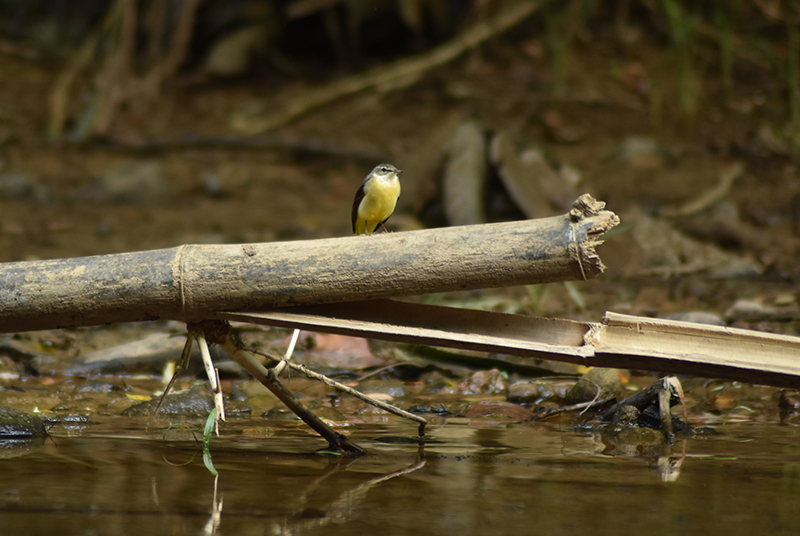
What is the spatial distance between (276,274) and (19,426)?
1.23 m

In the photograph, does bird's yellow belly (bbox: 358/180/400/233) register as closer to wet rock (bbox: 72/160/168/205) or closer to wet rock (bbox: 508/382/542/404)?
wet rock (bbox: 508/382/542/404)

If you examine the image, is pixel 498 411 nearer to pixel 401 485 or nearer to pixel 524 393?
pixel 524 393

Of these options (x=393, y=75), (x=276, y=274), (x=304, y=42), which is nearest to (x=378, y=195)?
(x=276, y=274)

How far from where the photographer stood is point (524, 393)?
362 centimetres

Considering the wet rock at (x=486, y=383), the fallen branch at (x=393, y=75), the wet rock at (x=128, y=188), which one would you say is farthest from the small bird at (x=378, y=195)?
the fallen branch at (x=393, y=75)

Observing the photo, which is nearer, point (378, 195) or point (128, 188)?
point (378, 195)

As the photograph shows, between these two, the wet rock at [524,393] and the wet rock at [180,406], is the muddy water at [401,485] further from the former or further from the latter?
the wet rock at [524,393]

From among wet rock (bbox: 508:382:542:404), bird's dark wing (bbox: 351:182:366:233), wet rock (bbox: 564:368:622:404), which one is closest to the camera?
wet rock (bbox: 564:368:622:404)

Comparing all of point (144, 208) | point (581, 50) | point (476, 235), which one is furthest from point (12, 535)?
point (581, 50)

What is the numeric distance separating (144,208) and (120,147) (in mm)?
1403

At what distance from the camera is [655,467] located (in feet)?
8.04

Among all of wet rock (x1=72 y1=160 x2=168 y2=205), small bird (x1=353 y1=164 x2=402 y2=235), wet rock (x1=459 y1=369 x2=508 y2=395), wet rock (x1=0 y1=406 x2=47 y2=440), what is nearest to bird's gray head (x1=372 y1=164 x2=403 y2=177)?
small bird (x1=353 y1=164 x2=402 y2=235)

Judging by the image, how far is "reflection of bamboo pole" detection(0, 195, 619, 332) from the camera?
2.13 m

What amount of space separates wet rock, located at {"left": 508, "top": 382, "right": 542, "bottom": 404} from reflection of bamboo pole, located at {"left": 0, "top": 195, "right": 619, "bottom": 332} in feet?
5.13
